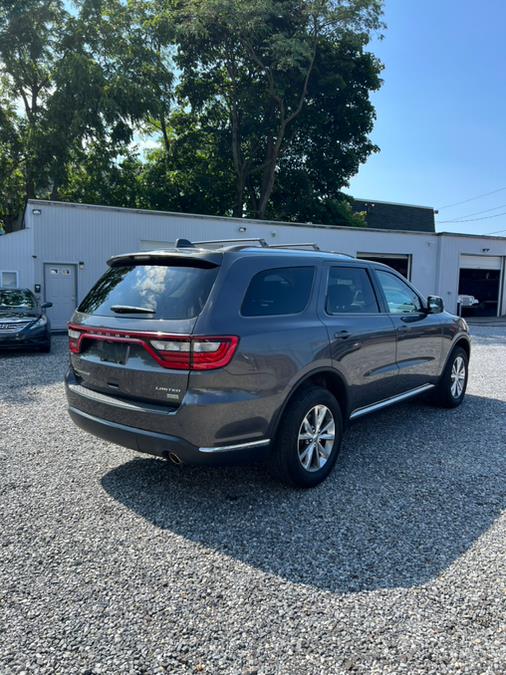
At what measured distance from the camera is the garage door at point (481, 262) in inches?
913

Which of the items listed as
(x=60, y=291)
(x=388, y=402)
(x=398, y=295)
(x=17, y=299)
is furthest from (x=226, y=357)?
(x=60, y=291)

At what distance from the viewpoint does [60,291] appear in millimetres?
15352

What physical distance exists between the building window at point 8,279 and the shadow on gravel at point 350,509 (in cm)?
1365

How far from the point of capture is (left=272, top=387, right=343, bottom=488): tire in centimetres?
349

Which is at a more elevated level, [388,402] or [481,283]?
[481,283]

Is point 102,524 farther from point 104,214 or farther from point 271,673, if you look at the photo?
point 104,214

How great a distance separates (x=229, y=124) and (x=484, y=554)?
26885mm

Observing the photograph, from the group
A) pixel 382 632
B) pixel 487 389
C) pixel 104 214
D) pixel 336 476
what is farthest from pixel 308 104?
pixel 382 632

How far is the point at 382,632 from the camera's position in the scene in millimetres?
2244

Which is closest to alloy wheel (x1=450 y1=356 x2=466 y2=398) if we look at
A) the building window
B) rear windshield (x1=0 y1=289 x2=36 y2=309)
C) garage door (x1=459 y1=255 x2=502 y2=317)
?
rear windshield (x1=0 y1=289 x2=36 y2=309)

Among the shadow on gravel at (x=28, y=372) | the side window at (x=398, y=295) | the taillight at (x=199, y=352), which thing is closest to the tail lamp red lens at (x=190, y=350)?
the taillight at (x=199, y=352)

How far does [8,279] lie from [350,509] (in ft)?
50.4

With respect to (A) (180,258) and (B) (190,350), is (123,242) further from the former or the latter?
(B) (190,350)

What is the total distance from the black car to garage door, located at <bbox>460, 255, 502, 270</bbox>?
62.7ft
